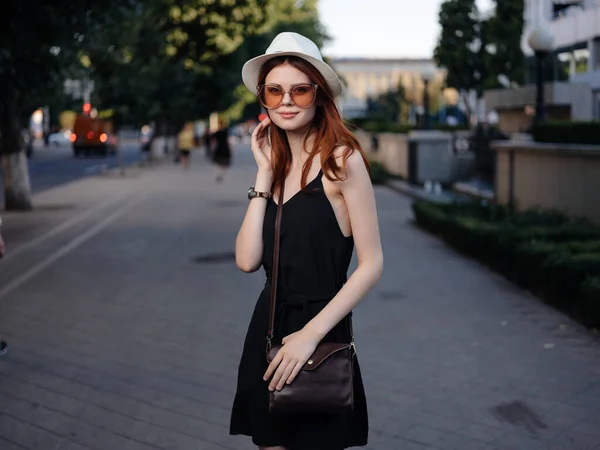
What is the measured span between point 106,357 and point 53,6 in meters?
9.10

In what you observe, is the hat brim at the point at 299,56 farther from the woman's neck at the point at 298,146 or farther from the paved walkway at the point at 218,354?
the paved walkway at the point at 218,354

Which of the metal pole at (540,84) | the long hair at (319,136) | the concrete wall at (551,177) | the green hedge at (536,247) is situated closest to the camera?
the long hair at (319,136)

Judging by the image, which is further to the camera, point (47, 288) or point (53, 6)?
point (53, 6)

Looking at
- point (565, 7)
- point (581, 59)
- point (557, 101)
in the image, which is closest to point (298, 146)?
point (557, 101)

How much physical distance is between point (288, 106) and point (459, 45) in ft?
162

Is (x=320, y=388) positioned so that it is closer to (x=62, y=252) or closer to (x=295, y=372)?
(x=295, y=372)

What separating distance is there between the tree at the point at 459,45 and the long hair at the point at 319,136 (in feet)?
159

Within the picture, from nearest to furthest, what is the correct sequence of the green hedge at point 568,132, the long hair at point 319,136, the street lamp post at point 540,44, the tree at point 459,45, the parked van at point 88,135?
the long hair at point 319,136
the green hedge at point 568,132
the street lamp post at point 540,44
the tree at point 459,45
the parked van at point 88,135

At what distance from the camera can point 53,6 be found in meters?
15.0

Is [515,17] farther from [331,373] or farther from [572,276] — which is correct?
[331,373]

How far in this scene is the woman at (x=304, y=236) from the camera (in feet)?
9.86

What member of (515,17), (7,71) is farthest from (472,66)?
(7,71)

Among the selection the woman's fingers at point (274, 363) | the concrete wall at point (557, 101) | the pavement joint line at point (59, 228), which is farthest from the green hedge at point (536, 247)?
the concrete wall at point (557, 101)

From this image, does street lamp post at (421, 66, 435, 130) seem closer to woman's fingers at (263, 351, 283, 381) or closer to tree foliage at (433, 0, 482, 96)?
tree foliage at (433, 0, 482, 96)
